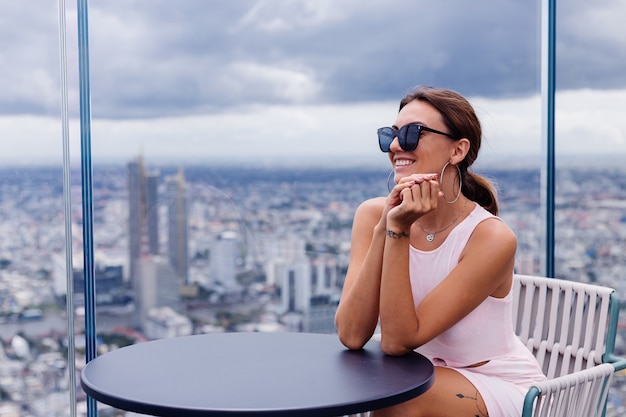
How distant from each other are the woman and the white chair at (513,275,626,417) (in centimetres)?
19

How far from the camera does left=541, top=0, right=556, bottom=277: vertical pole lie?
10.6ft

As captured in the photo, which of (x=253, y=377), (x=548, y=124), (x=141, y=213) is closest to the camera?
(x=253, y=377)

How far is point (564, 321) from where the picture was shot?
2.33 metres

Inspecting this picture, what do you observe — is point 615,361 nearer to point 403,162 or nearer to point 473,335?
point 473,335

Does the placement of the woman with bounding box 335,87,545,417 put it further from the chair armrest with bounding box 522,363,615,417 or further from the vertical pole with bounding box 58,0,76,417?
the vertical pole with bounding box 58,0,76,417

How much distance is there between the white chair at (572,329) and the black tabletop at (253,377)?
0.44 m

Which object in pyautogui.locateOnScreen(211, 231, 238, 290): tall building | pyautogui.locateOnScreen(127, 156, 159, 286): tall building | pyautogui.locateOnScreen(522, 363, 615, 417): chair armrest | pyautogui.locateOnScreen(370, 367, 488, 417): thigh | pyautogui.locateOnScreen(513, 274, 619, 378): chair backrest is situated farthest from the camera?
pyautogui.locateOnScreen(211, 231, 238, 290): tall building

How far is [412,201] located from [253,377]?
1.95 feet

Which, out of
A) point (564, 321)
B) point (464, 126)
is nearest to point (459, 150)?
point (464, 126)

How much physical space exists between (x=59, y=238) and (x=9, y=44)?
0.72 m

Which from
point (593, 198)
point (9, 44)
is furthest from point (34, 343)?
point (593, 198)

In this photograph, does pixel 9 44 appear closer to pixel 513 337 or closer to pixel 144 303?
pixel 144 303

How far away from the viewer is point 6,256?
8.95ft

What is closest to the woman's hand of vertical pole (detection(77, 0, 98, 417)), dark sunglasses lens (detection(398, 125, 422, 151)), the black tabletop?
dark sunglasses lens (detection(398, 125, 422, 151))
